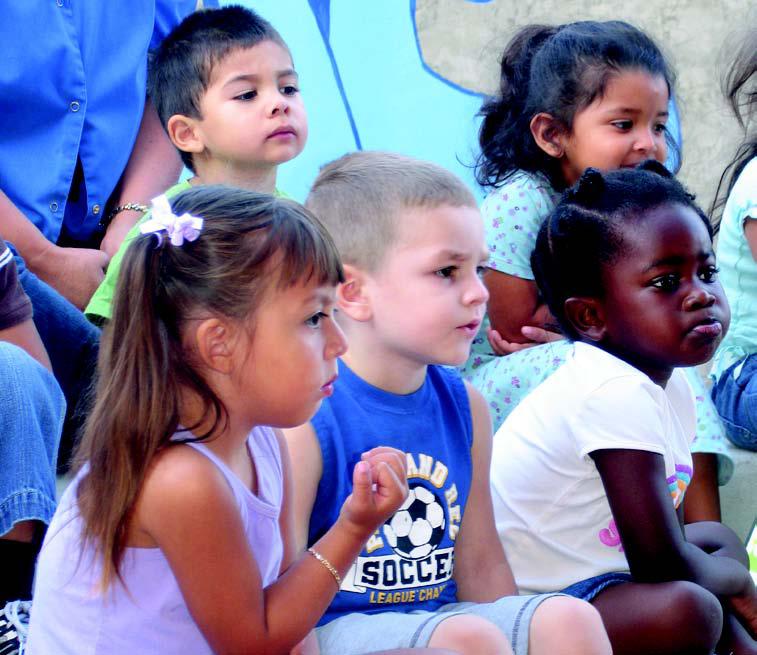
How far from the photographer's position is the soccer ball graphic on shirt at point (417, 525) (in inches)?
73.7

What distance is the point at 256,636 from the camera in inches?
59.8

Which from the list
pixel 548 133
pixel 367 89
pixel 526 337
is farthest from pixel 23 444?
pixel 367 89

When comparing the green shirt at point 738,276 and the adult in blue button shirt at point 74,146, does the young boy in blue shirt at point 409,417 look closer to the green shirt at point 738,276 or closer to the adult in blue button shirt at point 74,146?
the adult in blue button shirt at point 74,146

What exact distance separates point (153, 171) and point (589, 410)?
4.77 ft

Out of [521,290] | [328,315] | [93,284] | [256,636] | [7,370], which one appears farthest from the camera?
[521,290]

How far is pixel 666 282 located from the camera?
2.19m

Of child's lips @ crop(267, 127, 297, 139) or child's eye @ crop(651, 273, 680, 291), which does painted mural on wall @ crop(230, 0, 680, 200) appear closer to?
child's lips @ crop(267, 127, 297, 139)

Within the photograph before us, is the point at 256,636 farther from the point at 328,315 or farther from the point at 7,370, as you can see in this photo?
the point at 7,370

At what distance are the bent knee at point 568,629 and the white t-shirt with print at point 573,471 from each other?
1.41 feet

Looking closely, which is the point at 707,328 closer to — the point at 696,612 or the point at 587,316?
the point at 587,316

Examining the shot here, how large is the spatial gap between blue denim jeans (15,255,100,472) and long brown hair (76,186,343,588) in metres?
0.89

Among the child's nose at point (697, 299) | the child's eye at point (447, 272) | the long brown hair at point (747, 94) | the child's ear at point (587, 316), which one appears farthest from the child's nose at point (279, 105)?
the long brown hair at point (747, 94)

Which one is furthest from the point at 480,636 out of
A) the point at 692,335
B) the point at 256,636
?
the point at 692,335

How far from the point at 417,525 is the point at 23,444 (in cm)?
69
